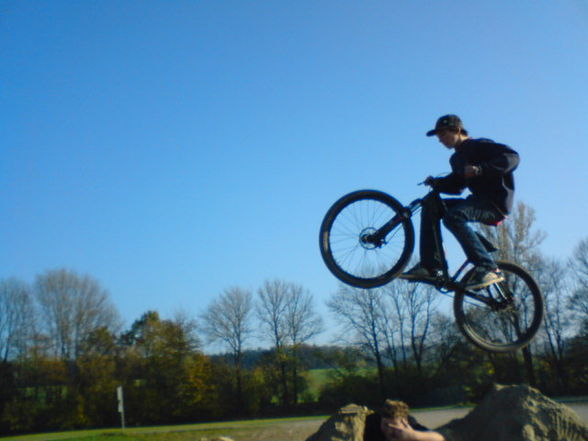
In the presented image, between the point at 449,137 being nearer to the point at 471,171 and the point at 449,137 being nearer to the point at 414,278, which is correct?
the point at 471,171

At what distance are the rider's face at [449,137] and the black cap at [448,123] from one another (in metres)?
0.05

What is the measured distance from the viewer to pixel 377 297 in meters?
40.5

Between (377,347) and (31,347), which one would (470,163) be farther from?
(31,347)

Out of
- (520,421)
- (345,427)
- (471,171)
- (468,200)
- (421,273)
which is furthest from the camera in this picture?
(345,427)

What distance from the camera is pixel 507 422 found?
9445mm

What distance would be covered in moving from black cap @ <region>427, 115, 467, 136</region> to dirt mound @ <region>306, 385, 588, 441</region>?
5.24m

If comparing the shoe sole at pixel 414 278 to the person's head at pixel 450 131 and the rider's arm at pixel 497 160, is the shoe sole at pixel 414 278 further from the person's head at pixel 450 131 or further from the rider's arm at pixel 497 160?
the person's head at pixel 450 131

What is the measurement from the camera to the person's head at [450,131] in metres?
5.99

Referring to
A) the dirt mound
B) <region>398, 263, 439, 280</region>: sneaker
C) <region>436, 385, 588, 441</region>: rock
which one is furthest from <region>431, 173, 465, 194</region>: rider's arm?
<region>436, 385, 588, 441</region>: rock

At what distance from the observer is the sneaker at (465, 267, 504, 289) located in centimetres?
574

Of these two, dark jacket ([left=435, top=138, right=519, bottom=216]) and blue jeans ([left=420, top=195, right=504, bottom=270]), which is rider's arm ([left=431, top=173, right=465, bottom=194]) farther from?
blue jeans ([left=420, top=195, right=504, bottom=270])

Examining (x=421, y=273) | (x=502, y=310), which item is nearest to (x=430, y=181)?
(x=421, y=273)

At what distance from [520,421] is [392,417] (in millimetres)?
4587

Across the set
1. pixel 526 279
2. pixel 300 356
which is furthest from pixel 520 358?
pixel 526 279
